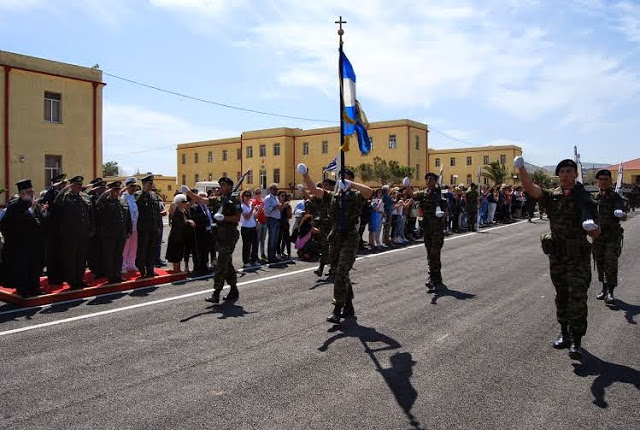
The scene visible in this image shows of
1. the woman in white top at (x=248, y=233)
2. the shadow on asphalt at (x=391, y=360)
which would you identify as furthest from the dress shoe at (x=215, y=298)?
the woman in white top at (x=248, y=233)

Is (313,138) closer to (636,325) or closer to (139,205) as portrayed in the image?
(139,205)

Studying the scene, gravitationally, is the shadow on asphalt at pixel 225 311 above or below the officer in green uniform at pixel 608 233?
below

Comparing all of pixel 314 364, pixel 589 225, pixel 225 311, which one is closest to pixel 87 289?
pixel 225 311

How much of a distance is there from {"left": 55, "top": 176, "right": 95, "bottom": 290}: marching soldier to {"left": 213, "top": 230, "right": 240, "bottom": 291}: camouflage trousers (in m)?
2.54

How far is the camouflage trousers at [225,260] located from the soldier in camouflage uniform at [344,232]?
1803mm

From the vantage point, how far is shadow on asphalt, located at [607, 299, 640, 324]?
7.16 meters

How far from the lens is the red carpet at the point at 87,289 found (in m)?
7.97

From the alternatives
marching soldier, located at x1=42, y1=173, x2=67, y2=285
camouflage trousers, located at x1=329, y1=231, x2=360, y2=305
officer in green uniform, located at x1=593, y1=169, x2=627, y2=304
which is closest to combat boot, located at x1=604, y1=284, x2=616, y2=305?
officer in green uniform, located at x1=593, y1=169, x2=627, y2=304

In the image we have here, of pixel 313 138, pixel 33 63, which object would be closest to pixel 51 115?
pixel 33 63

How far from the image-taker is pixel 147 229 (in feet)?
33.4

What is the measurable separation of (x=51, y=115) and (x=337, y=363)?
26.4 metres

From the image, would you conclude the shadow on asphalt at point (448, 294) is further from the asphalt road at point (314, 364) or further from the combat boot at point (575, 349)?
the combat boot at point (575, 349)

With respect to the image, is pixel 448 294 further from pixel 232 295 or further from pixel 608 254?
pixel 232 295

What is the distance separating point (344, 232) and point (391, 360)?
2.12 metres
